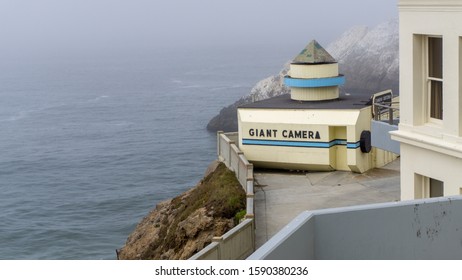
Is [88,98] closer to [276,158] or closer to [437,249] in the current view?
[276,158]

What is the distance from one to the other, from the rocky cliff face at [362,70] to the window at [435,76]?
96375 millimetres

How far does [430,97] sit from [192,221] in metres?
14.1

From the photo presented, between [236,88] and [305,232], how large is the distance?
170 meters

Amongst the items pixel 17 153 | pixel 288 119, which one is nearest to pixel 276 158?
pixel 288 119

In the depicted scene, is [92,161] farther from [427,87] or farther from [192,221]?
[427,87]

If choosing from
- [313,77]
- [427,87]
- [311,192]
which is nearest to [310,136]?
[311,192]

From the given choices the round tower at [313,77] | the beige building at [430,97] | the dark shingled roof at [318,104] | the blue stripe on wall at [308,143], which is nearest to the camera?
the beige building at [430,97]

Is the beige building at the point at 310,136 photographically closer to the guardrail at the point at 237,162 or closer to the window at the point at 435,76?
the guardrail at the point at 237,162

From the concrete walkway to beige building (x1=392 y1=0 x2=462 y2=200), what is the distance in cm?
809

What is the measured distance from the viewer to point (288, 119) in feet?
109

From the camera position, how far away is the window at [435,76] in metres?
16.4

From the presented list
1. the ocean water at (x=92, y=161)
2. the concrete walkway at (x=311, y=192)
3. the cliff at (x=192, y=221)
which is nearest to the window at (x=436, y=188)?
the concrete walkway at (x=311, y=192)

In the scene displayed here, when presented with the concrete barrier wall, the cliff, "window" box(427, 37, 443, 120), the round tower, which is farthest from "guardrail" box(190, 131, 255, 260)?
the concrete barrier wall

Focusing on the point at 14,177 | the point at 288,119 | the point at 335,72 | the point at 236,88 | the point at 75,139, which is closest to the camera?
the point at 288,119
